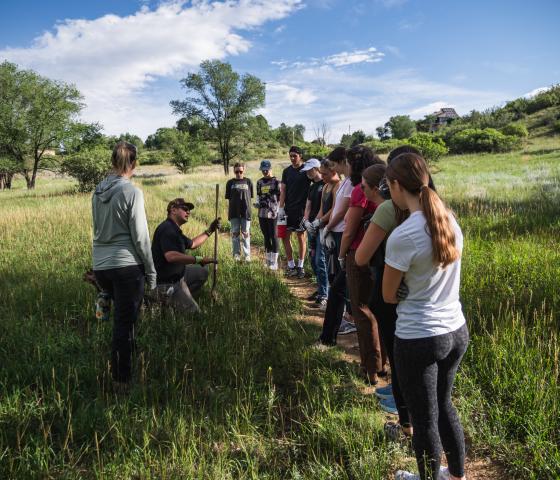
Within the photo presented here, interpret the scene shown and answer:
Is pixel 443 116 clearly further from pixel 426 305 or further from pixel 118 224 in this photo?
pixel 426 305

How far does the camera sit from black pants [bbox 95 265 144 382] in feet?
10.3

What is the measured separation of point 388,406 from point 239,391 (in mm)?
1236

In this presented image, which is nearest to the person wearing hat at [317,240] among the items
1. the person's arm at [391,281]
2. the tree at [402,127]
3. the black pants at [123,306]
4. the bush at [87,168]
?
the black pants at [123,306]

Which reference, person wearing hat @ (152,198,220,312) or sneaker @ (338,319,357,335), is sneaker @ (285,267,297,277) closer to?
sneaker @ (338,319,357,335)

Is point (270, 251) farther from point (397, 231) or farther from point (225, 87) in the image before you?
point (225, 87)

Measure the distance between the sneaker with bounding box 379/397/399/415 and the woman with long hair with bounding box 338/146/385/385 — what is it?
1.01ft

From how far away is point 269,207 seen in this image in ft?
22.8

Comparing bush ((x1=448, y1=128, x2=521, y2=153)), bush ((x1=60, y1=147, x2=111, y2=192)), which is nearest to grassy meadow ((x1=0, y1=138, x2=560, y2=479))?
bush ((x1=60, y1=147, x2=111, y2=192))

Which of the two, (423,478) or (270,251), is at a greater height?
(270,251)

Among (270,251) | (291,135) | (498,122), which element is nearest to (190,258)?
(270,251)

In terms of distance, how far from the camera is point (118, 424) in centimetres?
267

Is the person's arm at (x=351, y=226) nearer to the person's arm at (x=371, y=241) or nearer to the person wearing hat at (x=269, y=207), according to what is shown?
the person's arm at (x=371, y=241)

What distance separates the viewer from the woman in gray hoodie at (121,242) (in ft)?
10.1

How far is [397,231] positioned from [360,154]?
1810 millimetres
